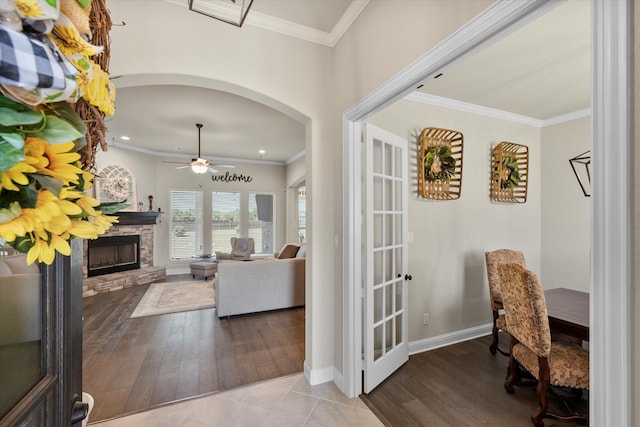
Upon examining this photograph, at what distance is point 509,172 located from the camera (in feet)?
11.8

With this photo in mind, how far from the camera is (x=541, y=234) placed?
393 centimetres

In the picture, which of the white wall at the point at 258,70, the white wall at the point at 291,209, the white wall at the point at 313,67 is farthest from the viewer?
the white wall at the point at 291,209

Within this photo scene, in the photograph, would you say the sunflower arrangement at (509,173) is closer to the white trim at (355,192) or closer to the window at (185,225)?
the white trim at (355,192)

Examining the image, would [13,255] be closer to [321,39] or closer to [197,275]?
[321,39]

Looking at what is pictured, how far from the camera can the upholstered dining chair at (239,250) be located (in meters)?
6.84

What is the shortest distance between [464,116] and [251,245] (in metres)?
5.33

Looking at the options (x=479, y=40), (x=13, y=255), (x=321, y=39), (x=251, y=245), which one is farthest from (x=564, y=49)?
(x=251, y=245)

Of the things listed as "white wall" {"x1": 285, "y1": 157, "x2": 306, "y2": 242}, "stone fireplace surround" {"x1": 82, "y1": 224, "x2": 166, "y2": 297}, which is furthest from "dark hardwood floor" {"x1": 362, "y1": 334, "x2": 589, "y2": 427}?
"white wall" {"x1": 285, "y1": 157, "x2": 306, "y2": 242}

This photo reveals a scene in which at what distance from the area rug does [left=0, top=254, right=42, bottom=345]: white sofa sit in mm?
4064

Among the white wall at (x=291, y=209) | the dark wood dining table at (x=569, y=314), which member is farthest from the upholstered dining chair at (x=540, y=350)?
the white wall at (x=291, y=209)

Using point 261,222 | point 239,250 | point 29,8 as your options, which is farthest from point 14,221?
point 261,222

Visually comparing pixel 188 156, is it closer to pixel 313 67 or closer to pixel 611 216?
pixel 313 67

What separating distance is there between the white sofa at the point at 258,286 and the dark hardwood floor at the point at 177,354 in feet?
0.54

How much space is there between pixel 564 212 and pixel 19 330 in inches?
193
